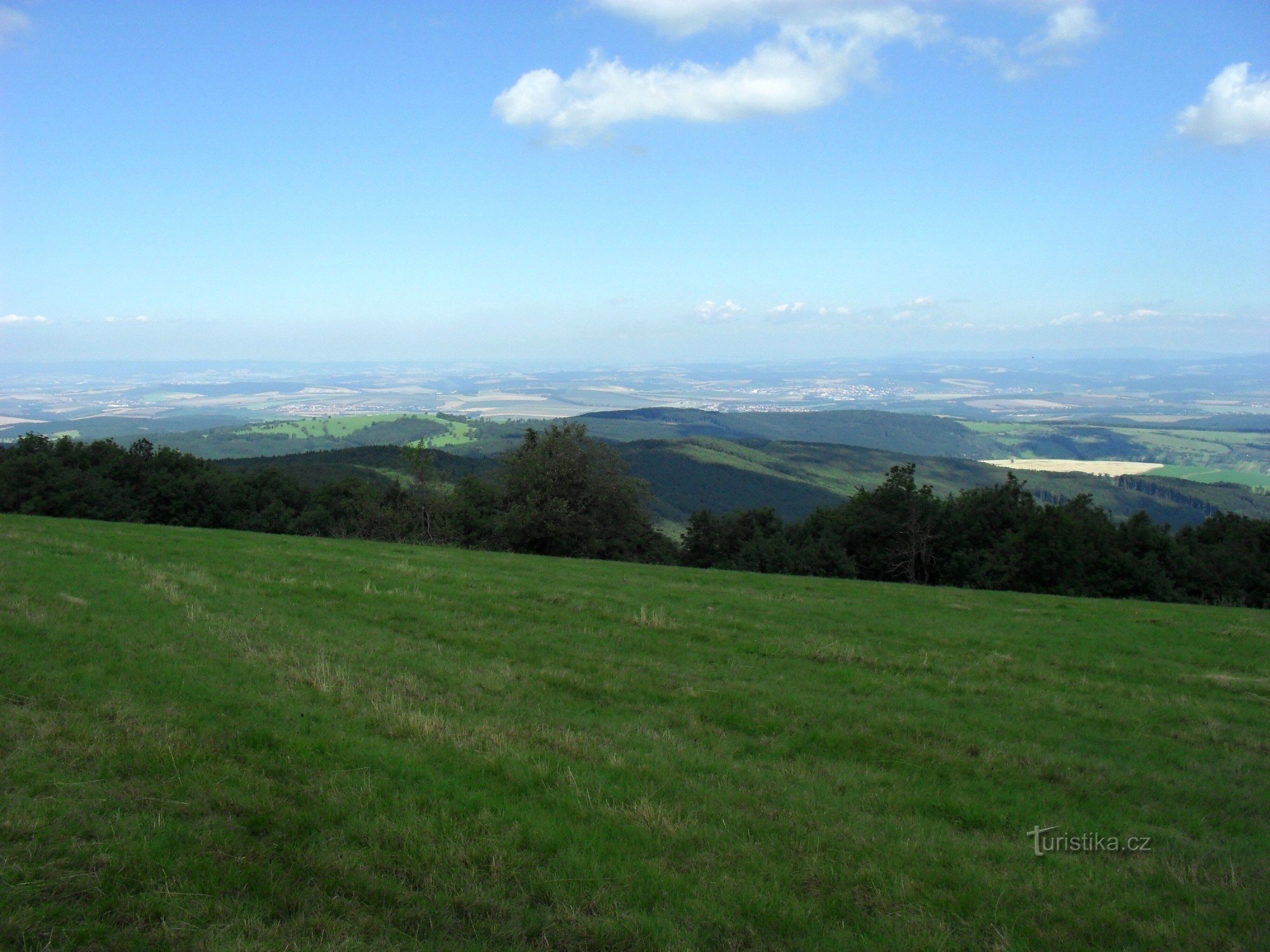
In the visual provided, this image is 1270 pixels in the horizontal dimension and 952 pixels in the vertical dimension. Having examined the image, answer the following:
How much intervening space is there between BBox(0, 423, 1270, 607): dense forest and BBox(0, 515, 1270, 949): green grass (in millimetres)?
29985

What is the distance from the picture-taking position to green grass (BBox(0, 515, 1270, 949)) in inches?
184

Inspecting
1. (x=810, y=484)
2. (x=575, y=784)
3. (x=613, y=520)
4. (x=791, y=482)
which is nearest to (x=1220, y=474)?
(x=810, y=484)

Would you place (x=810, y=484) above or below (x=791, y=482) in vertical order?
below

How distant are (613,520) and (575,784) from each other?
38680mm

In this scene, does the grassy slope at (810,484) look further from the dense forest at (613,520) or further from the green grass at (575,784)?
the green grass at (575,784)

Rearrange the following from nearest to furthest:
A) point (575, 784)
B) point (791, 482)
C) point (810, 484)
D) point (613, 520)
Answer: point (575, 784)
point (613, 520)
point (791, 482)
point (810, 484)

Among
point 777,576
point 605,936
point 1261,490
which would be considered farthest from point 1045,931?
point 1261,490

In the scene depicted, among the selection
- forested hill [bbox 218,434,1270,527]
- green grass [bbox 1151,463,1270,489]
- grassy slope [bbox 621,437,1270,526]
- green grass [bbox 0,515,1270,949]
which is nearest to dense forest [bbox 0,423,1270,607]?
green grass [bbox 0,515,1270,949]

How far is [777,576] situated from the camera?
30.4m

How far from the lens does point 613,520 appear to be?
4531 centimetres

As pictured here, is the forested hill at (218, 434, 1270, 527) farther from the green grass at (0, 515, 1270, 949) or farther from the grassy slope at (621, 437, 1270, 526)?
the green grass at (0, 515, 1270, 949)

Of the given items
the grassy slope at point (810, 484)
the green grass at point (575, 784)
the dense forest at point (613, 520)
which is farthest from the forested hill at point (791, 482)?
the green grass at point (575, 784)

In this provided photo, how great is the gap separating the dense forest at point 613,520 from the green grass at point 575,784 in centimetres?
2999

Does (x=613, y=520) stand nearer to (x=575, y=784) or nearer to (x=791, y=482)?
(x=575, y=784)
